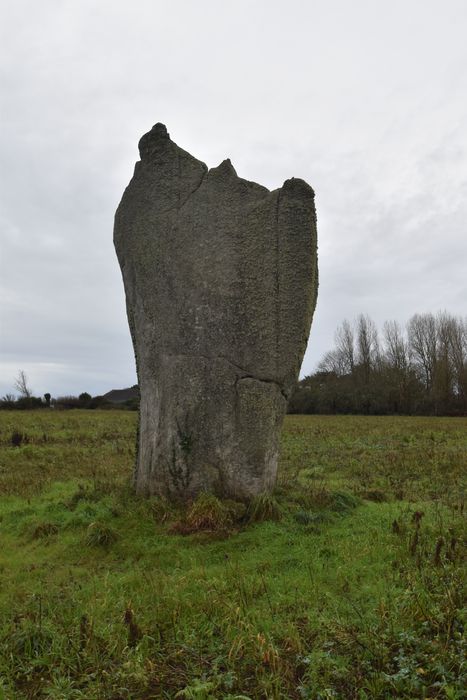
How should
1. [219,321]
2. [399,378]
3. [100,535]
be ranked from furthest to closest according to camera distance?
[399,378]
[219,321]
[100,535]

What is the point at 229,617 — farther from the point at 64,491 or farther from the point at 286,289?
the point at 64,491

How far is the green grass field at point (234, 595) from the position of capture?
9.95 feet

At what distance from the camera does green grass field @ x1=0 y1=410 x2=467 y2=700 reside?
303 cm

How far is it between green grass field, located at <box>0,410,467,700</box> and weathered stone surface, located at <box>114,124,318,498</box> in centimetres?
59

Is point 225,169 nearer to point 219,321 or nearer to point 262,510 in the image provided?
point 219,321

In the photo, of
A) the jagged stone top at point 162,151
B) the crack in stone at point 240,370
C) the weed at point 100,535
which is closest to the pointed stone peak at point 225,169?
the jagged stone top at point 162,151

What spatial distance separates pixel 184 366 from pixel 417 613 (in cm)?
396

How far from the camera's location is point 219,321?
6680 mm

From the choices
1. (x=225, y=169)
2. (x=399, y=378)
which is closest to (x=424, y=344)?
(x=399, y=378)

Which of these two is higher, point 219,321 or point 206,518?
point 219,321

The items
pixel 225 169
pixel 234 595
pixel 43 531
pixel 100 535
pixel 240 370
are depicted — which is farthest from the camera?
pixel 225 169

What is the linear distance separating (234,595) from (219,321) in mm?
3433

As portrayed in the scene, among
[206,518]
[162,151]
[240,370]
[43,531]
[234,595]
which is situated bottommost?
[234,595]

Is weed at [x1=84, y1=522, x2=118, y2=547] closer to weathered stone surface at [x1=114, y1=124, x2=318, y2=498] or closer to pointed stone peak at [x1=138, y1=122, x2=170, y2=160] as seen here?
weathered stone surface at [x1=114, y1=124, x2=318, y2=498]
